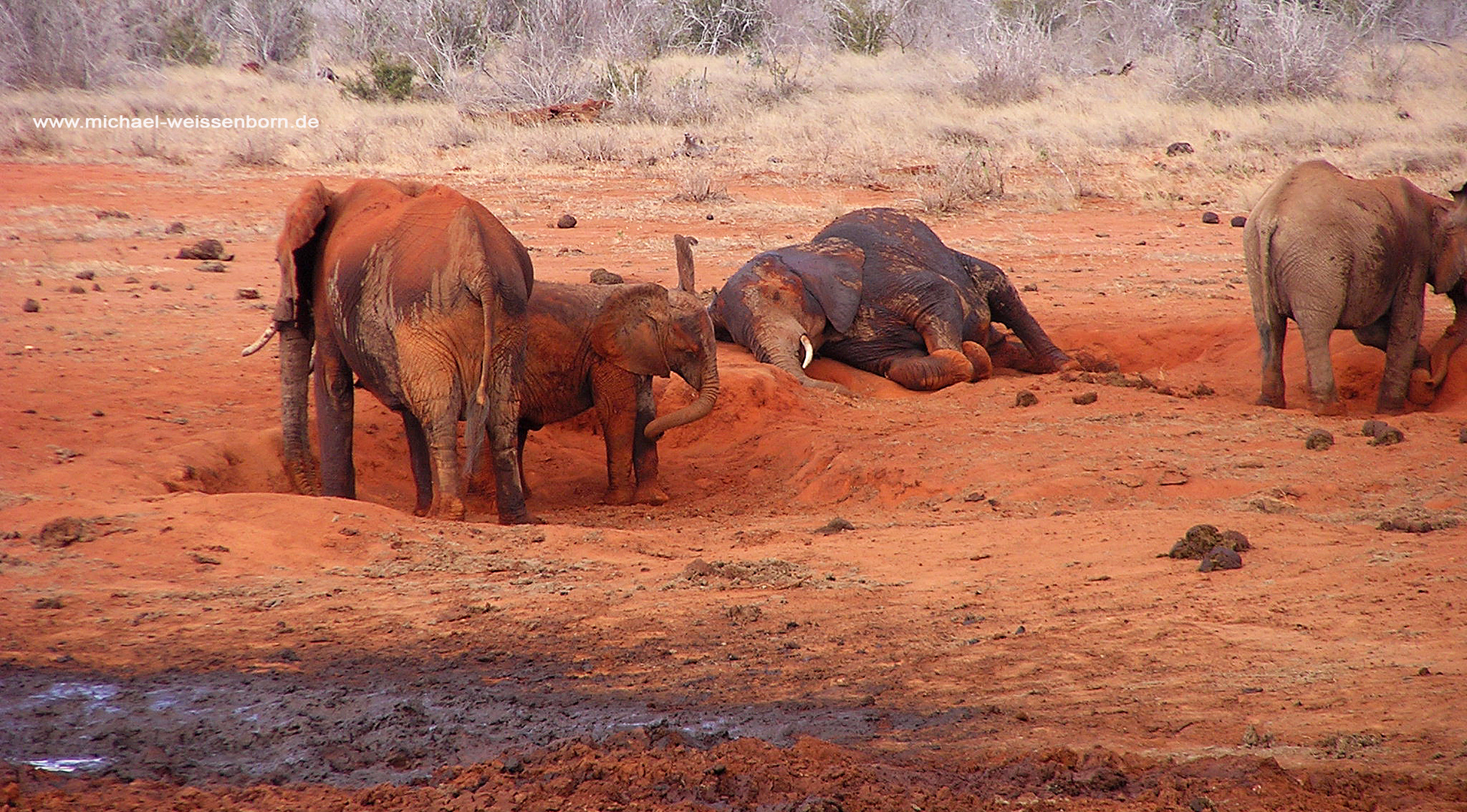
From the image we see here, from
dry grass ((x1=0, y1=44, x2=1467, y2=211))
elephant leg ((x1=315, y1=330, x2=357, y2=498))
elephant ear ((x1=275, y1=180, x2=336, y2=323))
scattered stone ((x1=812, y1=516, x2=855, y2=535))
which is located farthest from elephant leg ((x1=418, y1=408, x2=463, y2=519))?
dry grass ((x1=0, y1=44, x2=1467, y2=211))

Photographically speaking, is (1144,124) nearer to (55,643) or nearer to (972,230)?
(972,230)

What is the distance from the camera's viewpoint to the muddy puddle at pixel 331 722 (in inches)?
149

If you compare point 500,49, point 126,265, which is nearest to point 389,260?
point 126,265

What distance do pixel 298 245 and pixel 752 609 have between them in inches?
125

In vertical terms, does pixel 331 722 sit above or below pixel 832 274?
below

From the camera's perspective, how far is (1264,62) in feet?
75.4

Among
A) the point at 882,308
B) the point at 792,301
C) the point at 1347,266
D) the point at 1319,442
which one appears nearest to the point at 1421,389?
the point at 1347,266

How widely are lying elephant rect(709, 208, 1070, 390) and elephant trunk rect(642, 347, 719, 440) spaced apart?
6.90ft

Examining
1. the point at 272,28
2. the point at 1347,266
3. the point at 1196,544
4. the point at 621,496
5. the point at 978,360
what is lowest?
the point at 621,496

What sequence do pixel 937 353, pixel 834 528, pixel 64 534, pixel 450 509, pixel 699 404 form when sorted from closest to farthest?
pixel 64 534
pixel 834 528
pixel 450 509
pixel 699 404
pixel 937 353

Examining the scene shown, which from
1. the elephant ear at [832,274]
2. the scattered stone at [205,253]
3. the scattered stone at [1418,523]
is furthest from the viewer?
the scattered stone at [205,253]

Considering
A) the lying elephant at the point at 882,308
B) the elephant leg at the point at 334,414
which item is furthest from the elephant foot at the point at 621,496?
the lying elephant at the point at 882,308

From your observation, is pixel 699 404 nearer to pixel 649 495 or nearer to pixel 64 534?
pixel 649 495

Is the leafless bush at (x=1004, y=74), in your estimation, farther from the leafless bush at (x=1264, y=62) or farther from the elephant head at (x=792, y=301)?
the elephant head at (x=792, y=301)
